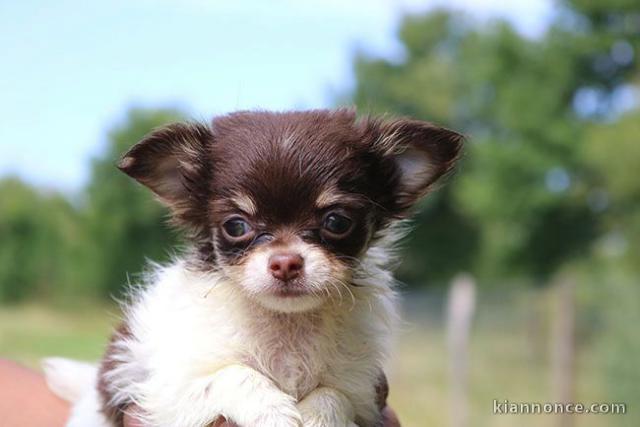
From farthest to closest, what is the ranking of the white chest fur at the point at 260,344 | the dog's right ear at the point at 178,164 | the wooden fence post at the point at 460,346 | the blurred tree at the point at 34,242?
the blurred tree at the point at 34,242, the wooden fence post at the point at 460,346, the dog's right ear at the point at 178,164, the white chest fur at the point at 260,344

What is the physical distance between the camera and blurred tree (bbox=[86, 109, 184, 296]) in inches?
1177

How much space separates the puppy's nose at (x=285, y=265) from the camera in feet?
11.7

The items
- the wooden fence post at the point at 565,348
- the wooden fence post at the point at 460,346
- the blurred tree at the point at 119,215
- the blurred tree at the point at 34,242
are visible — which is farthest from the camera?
the blurred tree at the point at 119,215

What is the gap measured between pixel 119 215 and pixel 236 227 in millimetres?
29542

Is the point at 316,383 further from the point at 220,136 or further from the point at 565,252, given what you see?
the point at 565,252

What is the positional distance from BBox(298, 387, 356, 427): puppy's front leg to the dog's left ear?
1002 millimetres

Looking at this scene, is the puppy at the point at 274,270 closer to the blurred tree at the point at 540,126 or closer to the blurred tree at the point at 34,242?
the blurred tree at the point at 34,242

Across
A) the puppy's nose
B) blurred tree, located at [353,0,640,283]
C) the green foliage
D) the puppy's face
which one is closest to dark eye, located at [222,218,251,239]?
the puppy's face

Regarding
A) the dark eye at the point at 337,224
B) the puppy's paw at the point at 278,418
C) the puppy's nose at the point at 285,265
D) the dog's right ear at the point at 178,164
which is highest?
the dog's right ear at the point at 178,164

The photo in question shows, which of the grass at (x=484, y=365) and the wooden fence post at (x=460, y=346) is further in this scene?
the wooden fence post at (x=460, y=346)

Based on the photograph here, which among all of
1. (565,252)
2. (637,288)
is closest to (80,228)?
(565,252)

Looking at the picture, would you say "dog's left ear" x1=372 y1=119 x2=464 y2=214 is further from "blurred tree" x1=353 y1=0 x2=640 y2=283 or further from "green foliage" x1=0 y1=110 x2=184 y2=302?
"blurred tree" x1=353 y1=0 x2=640 y2=283

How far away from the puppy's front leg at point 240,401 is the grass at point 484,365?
7.16 metres

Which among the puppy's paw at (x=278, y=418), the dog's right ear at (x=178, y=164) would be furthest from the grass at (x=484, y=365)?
the puppy's paw at (x=278, y=418)
